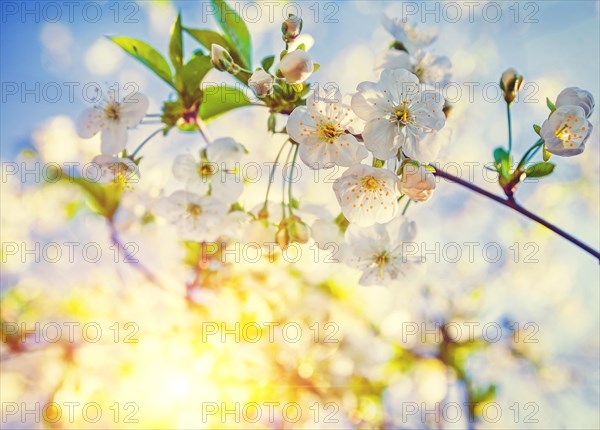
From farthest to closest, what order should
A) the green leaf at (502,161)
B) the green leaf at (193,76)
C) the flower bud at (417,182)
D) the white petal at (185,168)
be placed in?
the white petal at (185,168), the green leaf at (193,76), the green leaf at (502,161), the flower bud at (417,182)

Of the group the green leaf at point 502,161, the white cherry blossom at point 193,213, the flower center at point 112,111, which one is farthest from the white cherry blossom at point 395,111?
the flower center at point 112,111

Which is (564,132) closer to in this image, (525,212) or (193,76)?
(525,212)

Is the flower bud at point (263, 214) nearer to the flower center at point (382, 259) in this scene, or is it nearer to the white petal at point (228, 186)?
the white petal at point (228, 186)

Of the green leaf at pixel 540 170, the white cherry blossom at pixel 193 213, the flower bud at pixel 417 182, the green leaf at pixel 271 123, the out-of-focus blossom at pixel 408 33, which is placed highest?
the out-of-focus blossom at pixel 408 33

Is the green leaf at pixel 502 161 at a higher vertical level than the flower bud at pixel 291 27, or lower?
lower

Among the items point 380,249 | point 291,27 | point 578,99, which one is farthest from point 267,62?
point 578,99

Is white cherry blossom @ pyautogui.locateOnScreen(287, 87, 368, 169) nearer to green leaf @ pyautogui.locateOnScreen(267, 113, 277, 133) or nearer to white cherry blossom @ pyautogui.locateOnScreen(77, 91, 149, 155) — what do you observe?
green leaf @ pyautogui.locateOnScreen(267, 113, 277, 133)

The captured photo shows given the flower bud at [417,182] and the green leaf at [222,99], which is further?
the green leaf at [222,99]
